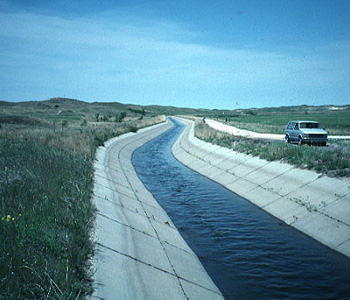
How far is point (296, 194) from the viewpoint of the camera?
1446 centimetres

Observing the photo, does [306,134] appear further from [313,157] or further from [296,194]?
[296,194]

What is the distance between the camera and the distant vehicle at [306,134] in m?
25.9

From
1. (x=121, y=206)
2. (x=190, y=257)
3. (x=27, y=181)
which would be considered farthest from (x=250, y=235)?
(x=27, y=181)

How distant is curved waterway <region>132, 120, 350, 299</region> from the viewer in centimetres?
854

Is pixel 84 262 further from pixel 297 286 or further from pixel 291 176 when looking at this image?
pixel 291 176

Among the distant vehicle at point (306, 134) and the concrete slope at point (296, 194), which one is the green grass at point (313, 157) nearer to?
the concrete slope at point (296, 194)

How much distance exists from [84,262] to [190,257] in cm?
415

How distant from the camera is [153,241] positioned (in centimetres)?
1014

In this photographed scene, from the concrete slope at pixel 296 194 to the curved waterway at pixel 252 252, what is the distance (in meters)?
0.43

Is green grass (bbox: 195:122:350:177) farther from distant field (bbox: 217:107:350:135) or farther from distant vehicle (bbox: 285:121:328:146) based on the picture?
distant field (bbox: 217:107:350:135)

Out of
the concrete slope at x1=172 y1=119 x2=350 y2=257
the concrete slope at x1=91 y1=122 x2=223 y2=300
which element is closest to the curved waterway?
the concrete slope at x1=172 y1=119 x2=350 y2=257

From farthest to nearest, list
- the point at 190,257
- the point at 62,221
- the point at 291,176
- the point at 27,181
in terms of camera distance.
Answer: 1. the point at 291,176
2. the point at 27,181
3. the point at 190,257
4. the point at 62,221

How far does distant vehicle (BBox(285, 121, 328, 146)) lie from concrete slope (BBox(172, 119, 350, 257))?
5.94m

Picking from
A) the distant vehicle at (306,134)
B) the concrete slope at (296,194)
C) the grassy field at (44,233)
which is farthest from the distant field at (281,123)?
the grassy field at (44,233)
